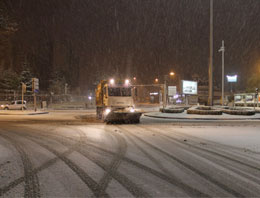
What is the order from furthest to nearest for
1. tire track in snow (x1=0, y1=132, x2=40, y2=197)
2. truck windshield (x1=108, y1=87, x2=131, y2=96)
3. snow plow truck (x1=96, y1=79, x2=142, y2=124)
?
truck windshield (x1=108, y1=87, x2=131, y2=96) → snow plow truck (x1=96, y1=79, x2=142, y2=124) → tire track in snow (x1=0, y1=132, x2=40, y2=197)

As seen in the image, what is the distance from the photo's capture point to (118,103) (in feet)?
59.4

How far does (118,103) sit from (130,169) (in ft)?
40.7

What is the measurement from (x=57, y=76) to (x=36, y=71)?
6696 mm

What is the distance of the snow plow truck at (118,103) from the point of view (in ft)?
57.5

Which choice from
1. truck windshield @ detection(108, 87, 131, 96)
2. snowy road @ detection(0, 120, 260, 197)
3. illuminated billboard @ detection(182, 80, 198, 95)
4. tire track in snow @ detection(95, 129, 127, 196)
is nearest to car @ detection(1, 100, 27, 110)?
illuminated billboard @ detection(182, 80, 198, 95)

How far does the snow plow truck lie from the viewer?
690 inches

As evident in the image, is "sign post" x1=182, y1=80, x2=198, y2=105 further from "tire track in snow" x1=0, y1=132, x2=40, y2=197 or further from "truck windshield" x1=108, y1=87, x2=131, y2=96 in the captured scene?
"tire track in snow" x1=0, y1=132, x2=40, y2=197

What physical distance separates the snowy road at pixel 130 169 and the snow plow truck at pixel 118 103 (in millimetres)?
8276

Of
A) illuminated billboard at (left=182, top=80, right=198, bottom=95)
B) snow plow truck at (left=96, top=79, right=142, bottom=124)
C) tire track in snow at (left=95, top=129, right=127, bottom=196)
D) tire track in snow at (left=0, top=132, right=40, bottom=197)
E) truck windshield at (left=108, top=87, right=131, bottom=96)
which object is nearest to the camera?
tire track in snow at (left=0, top=132, right=40, bottom=197)

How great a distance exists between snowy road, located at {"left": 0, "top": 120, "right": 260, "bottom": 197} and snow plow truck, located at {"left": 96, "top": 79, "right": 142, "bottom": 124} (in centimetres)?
828

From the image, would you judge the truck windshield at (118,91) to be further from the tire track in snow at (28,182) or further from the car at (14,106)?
the car at (14,106)

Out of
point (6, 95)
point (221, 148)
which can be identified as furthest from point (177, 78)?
point (221, 148)

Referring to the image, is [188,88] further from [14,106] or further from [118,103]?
[14,106]

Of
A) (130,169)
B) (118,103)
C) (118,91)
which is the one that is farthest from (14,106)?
(130,169)
